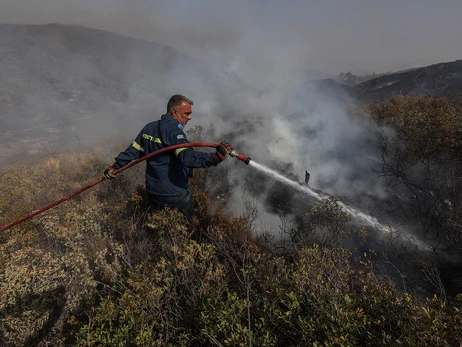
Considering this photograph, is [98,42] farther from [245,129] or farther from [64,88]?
[245,129]

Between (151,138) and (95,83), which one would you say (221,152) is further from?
(95,83)

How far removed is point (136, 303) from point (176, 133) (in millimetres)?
1959

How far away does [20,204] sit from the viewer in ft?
22.2

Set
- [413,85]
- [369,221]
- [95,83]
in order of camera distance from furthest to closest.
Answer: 1. [95,83]
2. [413,85]
3. [369,221]

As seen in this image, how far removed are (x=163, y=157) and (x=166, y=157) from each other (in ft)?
0.13

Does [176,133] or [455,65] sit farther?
[455,65]

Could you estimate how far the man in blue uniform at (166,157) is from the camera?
3.26 metres

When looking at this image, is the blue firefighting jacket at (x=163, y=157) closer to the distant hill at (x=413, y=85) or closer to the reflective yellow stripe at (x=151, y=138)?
the reflective yellow stripe at (x=151, y=138)

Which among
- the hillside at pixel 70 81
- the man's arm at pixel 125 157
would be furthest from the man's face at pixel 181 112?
the hillside at pixel 70 81

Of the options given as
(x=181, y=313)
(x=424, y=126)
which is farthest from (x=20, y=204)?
(x=424, y=126)

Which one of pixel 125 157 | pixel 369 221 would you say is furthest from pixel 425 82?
pixel 125 157

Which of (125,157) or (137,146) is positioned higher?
(137,146)

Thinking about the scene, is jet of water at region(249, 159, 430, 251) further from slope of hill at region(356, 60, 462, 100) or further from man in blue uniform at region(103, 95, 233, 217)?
slope of hill at region(356, 60, 462, 100)

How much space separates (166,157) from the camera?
11.0 ft
